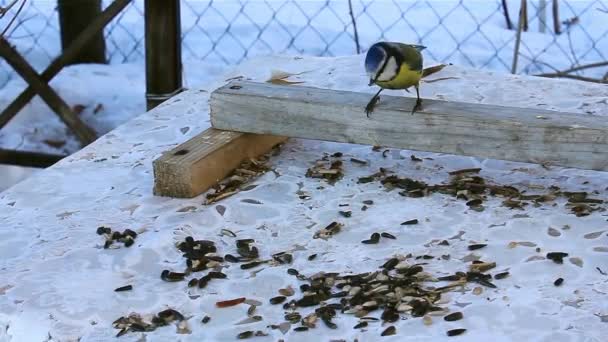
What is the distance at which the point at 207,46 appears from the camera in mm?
5438

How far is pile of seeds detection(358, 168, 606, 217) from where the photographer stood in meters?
2.22

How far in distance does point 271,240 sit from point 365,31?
3.31m

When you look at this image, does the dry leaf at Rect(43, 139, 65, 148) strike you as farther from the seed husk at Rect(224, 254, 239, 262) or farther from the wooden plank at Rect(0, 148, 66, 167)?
the seed husk at Rect(224, 254, 239, 262)

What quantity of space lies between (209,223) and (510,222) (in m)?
0.61

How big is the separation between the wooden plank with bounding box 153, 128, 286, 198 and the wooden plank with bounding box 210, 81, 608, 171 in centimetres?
5

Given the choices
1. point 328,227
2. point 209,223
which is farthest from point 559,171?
Answer: point 209,223

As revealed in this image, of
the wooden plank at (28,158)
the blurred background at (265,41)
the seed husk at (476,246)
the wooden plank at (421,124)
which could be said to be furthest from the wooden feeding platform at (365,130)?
the blurred background at (265,41)

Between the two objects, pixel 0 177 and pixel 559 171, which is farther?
pixel 0 177

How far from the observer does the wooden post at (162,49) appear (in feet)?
11.5

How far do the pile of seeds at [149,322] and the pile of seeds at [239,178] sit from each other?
49cm

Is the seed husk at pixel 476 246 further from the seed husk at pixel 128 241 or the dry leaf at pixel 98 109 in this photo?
the dry leaf at pixel 98 109

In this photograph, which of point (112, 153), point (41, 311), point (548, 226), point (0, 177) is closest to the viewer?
point (41, 311)

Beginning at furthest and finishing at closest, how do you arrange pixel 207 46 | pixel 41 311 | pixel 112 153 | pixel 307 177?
1. pixel 207 46
2. pixel 112 153
3. pixel 307 177
4. pixel 41 311

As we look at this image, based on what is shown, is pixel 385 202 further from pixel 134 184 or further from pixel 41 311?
pixel 41 311
